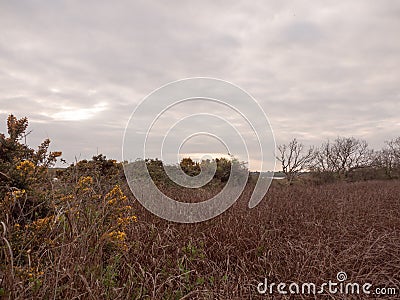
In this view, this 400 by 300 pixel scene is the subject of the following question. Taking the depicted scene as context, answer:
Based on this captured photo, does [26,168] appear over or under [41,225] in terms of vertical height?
over

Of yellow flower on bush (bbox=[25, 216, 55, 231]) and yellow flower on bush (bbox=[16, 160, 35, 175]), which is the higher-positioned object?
yellow flower on bush (bbox=[16, 160, 35, 175])

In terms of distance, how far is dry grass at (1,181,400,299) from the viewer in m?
2.11

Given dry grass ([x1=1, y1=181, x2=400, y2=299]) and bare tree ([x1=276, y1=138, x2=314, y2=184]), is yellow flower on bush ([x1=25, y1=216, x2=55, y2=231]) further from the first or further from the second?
bare tree ([x1=276, y1=138, x2=314, y2=184])

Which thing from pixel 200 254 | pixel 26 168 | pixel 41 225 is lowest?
pixel 200 254

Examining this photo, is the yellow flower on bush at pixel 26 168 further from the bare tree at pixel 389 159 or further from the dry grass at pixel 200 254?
the bare tree at pixel 389 159

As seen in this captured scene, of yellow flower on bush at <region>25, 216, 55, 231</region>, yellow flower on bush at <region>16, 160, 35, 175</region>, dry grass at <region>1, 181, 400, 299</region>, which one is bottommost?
dry grass at <region>1, 181, 400, 299</region>

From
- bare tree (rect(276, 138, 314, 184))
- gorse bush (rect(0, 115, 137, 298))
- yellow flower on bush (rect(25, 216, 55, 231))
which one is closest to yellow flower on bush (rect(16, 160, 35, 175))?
gorse bush (rect(0, 115, 137, 298))

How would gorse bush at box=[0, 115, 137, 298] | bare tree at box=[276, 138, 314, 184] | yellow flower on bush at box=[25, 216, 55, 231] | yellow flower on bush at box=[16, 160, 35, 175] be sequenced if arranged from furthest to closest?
bare tree at box=[276, 138, 314, 184] < yellow flower on bush at box=[16, 160, 35, 175] < yellow flower on bush at box=[25, 216, 55, 231] < gorse bush at box=[0, 115, 137, 298]

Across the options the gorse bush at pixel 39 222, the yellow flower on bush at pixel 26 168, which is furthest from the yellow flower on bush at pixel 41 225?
the yellow flower on bush at pixel 26 168

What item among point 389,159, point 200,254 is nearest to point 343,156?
point 389,159

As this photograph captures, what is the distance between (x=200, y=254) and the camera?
11.3ft

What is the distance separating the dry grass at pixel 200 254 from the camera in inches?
83.1

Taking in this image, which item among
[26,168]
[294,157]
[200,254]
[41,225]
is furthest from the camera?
[294,157]

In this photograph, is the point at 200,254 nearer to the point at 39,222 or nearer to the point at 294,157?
the point at 39,222
